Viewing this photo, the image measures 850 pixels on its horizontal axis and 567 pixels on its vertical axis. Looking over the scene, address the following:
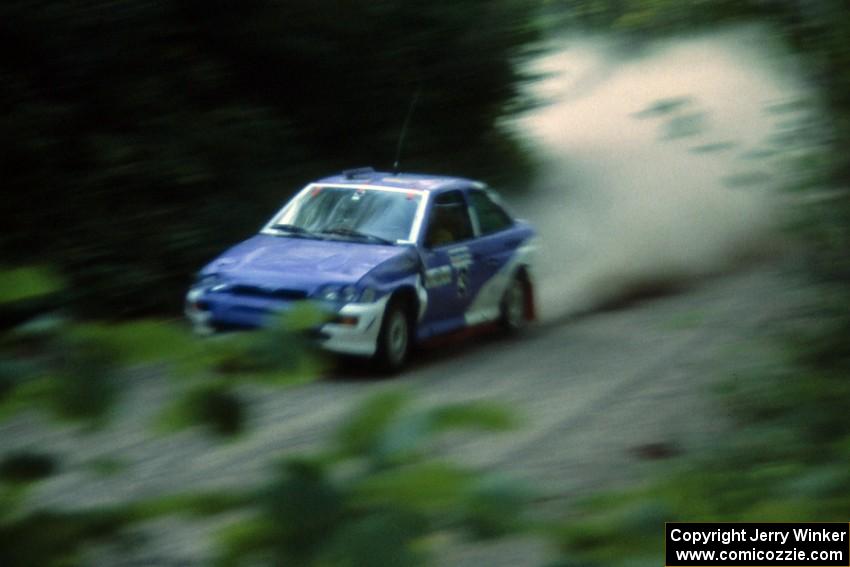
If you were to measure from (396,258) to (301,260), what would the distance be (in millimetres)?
823

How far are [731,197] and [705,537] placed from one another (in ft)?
58.8

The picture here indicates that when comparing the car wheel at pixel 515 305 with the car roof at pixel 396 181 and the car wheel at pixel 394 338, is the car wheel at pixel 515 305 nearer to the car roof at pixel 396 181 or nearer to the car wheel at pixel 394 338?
the car roof at pixel 396 181

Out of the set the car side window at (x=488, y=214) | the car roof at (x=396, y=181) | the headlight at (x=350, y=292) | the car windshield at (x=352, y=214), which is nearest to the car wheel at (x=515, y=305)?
the car side window at (x=488, y=214)

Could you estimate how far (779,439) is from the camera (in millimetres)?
5234

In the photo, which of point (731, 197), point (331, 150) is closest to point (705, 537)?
point (331, 150)

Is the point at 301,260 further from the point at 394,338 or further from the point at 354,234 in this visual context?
the point at 394,338

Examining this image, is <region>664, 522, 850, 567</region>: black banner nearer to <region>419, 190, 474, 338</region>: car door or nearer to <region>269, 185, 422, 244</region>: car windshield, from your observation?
<region>419, 190, 474, 338</region>: car door

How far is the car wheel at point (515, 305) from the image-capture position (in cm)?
1369

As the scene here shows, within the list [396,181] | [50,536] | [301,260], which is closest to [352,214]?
[396,181]

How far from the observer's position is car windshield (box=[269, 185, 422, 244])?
483 inches

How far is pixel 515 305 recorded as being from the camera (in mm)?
13875

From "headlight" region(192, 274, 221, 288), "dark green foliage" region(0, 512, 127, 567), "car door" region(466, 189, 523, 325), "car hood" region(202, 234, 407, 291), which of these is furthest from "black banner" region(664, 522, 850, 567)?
"car door" region(466, 189, 523, 325)

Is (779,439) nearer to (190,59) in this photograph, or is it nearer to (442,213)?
(442,213)

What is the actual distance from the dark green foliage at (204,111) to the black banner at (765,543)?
32.0 feet
